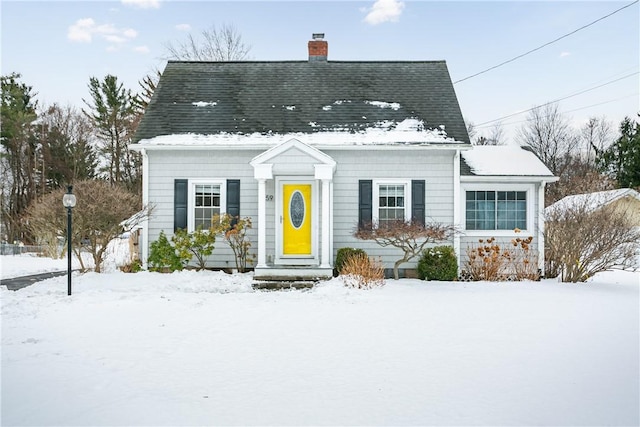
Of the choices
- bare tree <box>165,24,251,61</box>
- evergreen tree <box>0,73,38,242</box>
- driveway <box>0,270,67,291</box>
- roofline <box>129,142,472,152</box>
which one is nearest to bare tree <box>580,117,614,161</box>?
bare tree <box>165,24,251,61</box>

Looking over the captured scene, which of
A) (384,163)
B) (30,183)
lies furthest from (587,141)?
(30,183)

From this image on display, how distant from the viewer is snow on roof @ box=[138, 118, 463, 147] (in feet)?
39.1

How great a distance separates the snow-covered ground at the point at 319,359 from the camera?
148 inches

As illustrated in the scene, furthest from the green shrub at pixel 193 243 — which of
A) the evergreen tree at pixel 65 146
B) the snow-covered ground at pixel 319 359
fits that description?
the evergreen tree at pixel 65 146

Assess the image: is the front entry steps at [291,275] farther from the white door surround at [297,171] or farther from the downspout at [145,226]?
the downspout at [145,226]

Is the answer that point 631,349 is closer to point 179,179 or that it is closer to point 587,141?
point 179,179

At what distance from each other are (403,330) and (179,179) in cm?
771

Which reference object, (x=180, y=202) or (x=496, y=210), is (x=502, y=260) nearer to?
(x=496, y=210)

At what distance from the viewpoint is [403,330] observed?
6.54m

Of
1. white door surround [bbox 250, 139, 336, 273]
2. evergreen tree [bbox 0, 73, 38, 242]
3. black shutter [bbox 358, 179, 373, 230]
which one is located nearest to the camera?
white door surround [bbox 250, 139, 336, 273]

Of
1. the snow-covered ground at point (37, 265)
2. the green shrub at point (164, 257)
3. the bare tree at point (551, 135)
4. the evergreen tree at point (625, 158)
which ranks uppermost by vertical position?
the bare tree at point (551, 135)

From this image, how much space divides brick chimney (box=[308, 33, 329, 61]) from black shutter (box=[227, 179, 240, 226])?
206 inches

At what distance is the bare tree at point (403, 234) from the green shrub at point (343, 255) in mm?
371

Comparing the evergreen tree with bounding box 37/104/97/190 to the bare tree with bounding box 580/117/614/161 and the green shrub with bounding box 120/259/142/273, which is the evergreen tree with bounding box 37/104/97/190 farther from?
the bare tree with bounding box 580/117/614/161
